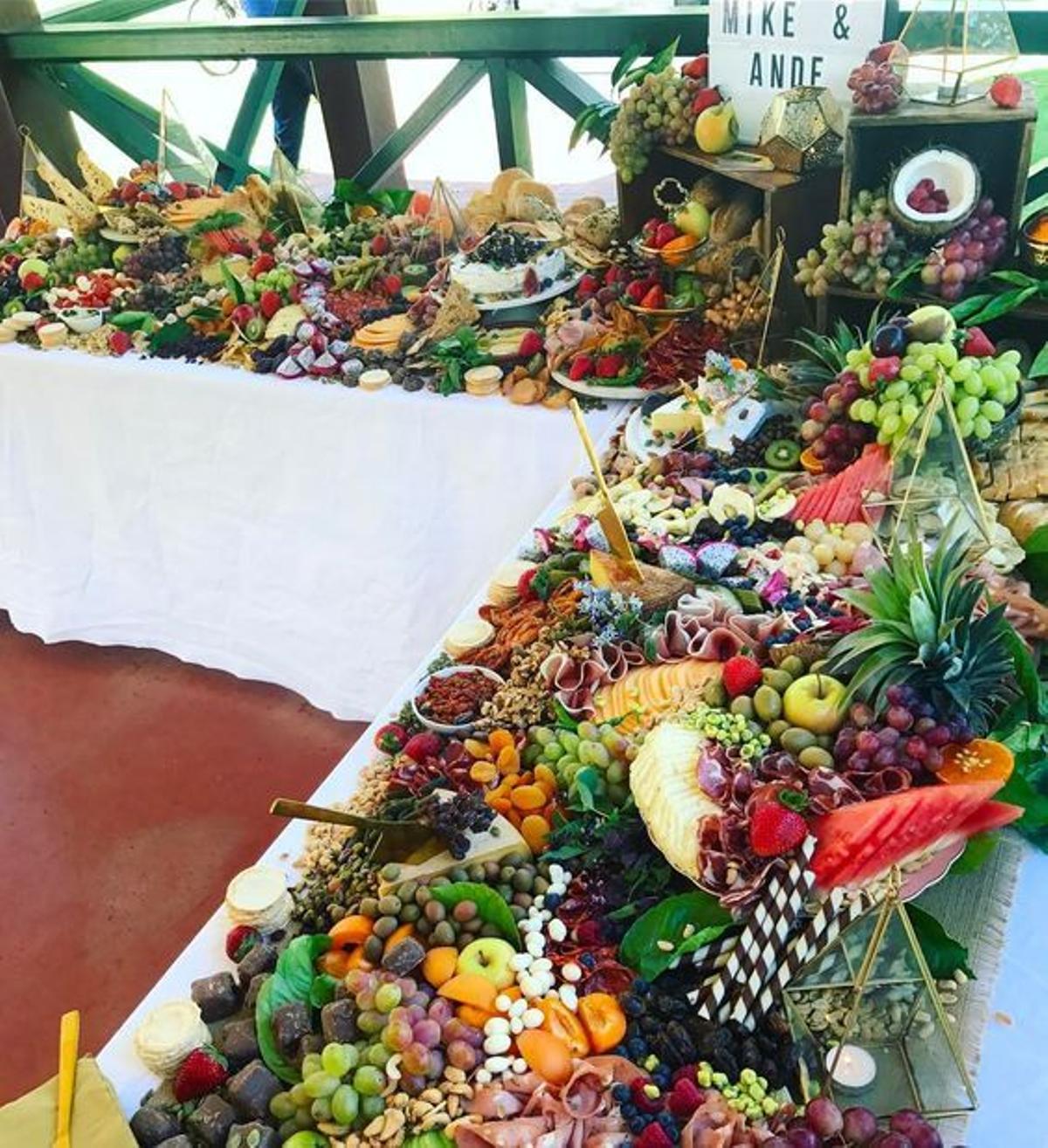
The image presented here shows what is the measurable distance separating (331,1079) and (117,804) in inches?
73.1

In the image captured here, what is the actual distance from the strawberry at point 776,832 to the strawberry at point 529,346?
163 centimetres

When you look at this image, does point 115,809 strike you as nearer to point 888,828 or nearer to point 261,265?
point 261,265

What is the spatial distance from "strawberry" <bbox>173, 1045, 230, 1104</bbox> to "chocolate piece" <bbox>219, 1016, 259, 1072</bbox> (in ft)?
0.04

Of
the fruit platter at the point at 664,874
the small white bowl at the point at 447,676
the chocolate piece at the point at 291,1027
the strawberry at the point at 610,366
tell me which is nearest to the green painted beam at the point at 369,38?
the strawberry at the point at 610,366

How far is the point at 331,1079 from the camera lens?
1063 mm

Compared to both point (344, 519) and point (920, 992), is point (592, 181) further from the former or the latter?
point (920, 992)

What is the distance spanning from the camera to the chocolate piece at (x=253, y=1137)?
1.05 m

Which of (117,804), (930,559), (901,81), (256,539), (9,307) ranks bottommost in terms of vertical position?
(117,804)

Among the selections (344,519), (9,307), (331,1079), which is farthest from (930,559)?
(9,307)

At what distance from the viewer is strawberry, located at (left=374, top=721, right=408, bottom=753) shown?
156 cm

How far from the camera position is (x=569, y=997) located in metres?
Result: 1.15

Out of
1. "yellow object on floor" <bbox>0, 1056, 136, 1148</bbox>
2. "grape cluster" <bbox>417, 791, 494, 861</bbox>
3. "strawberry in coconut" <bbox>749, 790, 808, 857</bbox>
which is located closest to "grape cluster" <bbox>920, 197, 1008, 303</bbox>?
"strawberry in coconut" <bbox>749, 790, 808, 857</bbox>

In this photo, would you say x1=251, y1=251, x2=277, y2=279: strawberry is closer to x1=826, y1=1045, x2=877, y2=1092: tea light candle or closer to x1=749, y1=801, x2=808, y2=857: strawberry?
x1=749, y1=801, x2=808, y2=857: strawberry

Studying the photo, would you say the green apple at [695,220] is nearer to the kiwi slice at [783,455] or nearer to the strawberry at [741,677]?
the kiwi slice at [783,455]
